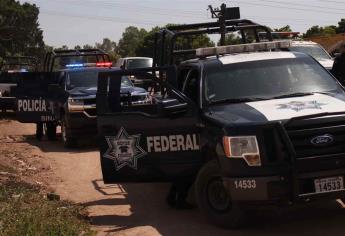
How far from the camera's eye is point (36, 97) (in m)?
15.4

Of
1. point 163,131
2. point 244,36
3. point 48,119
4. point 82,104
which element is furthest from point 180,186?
point 48,119

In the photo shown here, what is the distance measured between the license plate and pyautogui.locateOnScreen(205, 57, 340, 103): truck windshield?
1.32 m

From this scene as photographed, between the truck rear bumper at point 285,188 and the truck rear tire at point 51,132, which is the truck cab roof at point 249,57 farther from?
the truck rear tire at point 51,132

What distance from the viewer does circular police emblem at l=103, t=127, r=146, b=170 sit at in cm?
736

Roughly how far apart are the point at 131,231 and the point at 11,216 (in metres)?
1.29

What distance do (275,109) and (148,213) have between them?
87.7 inches

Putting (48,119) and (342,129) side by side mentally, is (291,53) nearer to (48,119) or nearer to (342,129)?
(342,129)

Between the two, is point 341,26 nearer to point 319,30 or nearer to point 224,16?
point 319,30

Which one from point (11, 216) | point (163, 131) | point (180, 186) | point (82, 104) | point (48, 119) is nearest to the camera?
point (11, 216)

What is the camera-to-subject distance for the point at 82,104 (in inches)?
538

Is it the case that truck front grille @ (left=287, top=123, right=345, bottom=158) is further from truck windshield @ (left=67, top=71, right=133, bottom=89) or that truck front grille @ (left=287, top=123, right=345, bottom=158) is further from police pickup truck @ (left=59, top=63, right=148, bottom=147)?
truck windshield @ (left=67, top=71, right=133, bottom=89)

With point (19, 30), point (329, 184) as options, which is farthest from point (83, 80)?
point (19, 30)

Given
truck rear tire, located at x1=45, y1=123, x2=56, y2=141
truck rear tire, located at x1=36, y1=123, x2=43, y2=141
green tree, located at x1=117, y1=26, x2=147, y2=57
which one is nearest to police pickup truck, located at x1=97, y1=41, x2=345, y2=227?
truck rear tire, located at x1=45, y1=123, x2=56, y2=141

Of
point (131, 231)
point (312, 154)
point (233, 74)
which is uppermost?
point (233, 74)
